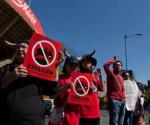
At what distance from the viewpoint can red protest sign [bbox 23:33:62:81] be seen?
163 inches

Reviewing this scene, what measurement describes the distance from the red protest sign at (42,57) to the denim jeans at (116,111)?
12.7 feet

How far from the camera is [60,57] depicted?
4633 millimetres

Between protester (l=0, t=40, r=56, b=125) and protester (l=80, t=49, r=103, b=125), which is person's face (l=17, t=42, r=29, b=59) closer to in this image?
protester (l=0, t=40, r=56, b=125)

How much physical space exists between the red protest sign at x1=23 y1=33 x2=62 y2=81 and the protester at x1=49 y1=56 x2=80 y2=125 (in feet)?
5.00

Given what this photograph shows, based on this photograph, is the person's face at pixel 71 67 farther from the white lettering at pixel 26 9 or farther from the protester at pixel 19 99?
the white lettering at pixel 26 9

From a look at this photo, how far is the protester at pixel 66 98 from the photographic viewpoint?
614 centimetres

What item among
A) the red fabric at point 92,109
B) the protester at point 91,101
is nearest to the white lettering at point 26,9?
the protester at point 91,101

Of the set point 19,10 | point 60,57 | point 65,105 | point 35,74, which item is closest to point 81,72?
point 65,105

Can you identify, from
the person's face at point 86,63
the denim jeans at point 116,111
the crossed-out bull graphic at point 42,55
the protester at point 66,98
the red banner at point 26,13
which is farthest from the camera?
the red banner at point 26,13

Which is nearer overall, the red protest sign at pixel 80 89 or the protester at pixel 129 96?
the red protest sign at pixel 80 89

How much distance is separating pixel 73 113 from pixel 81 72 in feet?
2.51

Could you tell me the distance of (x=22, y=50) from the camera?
419 cm

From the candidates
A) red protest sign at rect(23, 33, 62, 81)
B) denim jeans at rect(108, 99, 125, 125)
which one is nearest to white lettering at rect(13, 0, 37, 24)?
denim jeans at rect(108, 99, 125, 125)

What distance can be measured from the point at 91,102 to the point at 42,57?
2501mm
